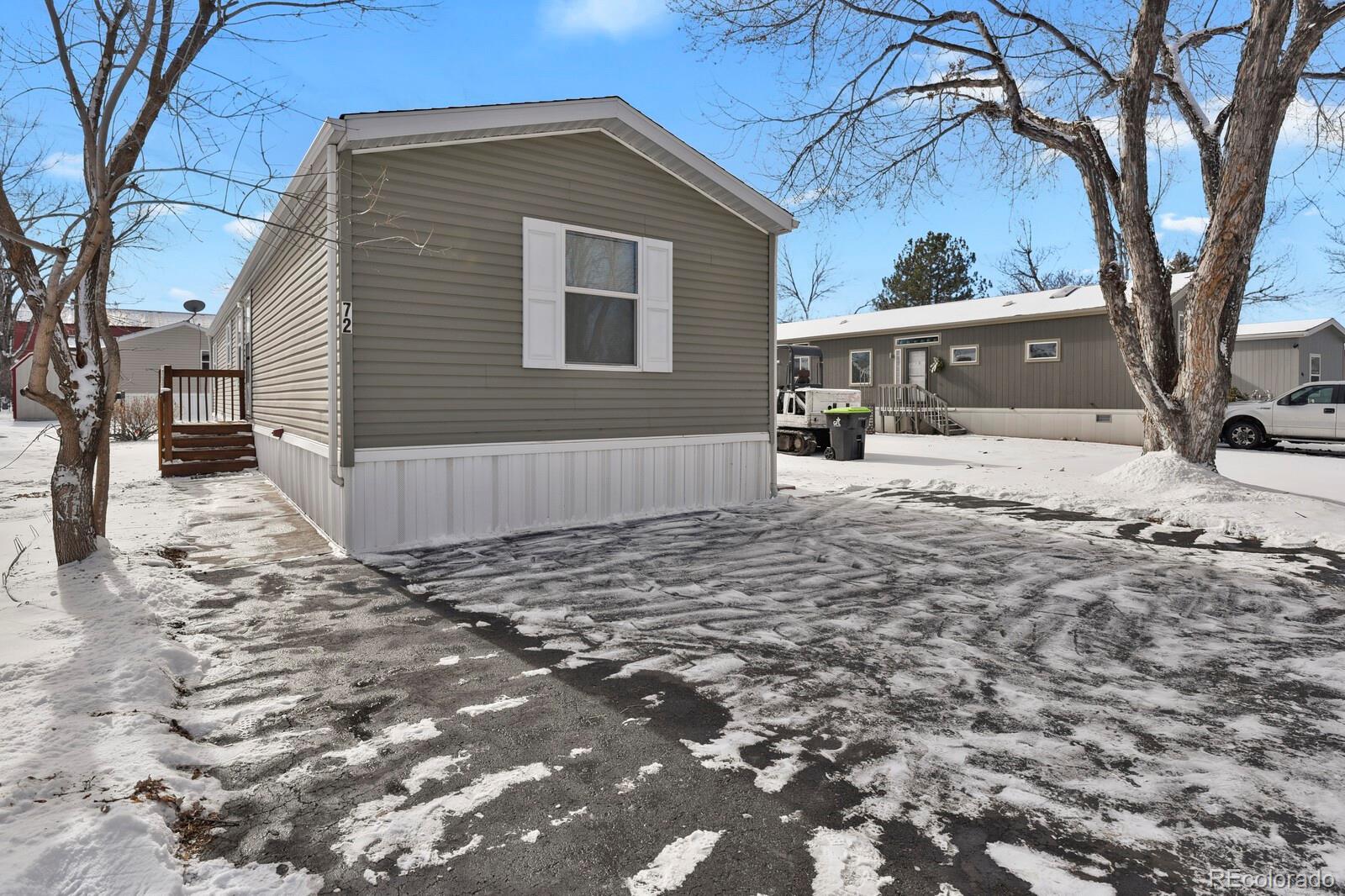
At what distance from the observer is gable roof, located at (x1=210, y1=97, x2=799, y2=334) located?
5.72 metres

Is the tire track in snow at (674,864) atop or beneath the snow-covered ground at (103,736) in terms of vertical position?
beneath

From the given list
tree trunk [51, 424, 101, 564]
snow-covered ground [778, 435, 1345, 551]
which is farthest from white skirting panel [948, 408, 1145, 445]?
tree trunk [51, 424, 101, 564]

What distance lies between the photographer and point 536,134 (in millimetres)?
6719

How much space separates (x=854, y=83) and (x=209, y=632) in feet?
36.8

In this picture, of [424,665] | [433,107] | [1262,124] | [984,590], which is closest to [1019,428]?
[1262,124]

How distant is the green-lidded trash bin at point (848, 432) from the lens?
1359 cm

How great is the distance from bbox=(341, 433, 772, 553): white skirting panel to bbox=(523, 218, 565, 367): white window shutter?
859 mm

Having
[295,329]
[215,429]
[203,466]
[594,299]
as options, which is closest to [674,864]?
[594,299]

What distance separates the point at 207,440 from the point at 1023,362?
17998 mm

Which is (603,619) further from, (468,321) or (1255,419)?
(1255,419)

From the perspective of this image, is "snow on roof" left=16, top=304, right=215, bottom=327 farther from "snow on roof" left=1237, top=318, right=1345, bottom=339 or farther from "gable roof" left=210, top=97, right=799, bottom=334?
"snow on roof" left=1237, top=318, right=1345, bottom=339

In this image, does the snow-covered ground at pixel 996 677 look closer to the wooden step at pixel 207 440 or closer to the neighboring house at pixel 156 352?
the wooden step at pixel 207 440

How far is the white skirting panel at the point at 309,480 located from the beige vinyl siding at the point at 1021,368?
16.7 m

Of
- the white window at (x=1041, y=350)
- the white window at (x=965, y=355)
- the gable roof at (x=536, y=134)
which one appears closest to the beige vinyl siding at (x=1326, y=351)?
the white window at (x=1041, y=350)
